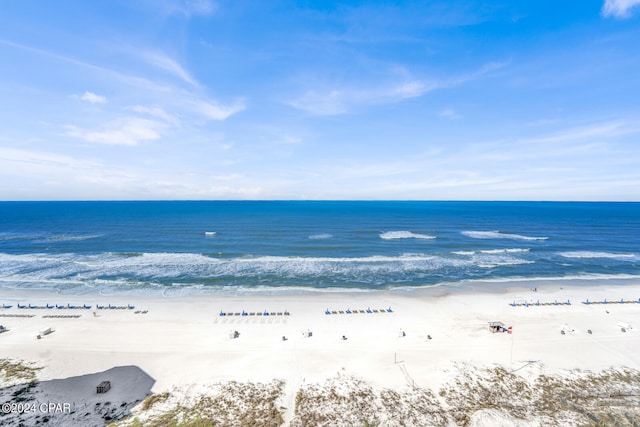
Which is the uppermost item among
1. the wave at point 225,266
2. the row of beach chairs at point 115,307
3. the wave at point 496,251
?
the wave at point 496,251

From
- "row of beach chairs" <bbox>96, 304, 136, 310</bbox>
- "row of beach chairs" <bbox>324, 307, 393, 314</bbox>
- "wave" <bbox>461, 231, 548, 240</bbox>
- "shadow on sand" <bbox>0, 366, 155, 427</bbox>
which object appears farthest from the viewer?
"wave" <bbox>461, 231, 548, 240</bbox>

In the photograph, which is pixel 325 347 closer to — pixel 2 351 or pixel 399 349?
pixel 399 349

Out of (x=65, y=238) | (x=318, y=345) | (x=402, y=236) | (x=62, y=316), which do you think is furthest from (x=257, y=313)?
(x=65, y=238)

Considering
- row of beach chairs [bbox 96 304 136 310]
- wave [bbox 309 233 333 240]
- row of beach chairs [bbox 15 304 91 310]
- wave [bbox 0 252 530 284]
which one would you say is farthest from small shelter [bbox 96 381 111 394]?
wave [bbox 309 233 333 240]

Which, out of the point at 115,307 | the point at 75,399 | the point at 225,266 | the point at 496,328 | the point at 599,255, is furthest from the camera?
the point at 599,255

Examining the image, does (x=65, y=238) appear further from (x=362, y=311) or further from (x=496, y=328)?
(x=496, y=328)

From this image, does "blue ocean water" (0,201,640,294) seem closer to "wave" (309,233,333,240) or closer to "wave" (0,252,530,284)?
"wave" (0,252,530,284)

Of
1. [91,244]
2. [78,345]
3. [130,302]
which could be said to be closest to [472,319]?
[78,345]

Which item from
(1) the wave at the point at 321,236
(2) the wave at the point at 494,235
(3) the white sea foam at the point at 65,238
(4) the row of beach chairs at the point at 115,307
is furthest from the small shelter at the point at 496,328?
(3) the white sea foam at the point at 65,238

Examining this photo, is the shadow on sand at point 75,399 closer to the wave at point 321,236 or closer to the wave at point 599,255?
the wave at point 321,236
